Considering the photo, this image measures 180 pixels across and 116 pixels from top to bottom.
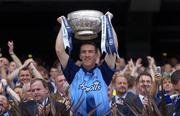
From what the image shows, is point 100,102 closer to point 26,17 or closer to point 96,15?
point 96,15

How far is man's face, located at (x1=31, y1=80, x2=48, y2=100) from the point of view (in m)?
6.34

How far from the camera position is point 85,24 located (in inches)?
227

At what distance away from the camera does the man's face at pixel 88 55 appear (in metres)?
5.88

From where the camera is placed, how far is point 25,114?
488 centimetres

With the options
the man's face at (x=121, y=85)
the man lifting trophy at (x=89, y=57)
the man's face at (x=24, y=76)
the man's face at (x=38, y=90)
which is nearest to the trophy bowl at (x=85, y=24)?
the man lifting trophy at (x=89, y=57)

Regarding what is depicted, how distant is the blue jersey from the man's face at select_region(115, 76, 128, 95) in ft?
7.50

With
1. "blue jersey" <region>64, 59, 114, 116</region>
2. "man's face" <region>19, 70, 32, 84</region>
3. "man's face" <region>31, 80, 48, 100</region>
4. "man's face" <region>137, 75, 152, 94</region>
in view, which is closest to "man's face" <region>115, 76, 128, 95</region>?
"man's face" <region>137, 75, 152, 94</region>

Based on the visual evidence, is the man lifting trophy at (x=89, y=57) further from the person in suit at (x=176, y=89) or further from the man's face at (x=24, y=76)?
the man's face at (x=24, y=76)

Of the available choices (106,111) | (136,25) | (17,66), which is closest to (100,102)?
(106,111)

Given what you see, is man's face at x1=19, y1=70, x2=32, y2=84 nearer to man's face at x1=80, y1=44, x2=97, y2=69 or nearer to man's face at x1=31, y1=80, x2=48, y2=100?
man's face at x1=31, y1=80, x2=48, y2=100

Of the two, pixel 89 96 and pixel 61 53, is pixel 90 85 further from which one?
pixel 61 53

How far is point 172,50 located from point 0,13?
5.14 metres

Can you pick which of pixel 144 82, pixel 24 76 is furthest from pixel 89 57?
pixel 24 76

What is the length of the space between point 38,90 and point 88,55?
86cm
